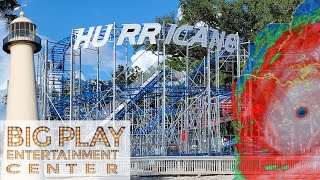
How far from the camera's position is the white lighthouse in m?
15.8

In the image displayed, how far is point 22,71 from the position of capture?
1591 centimetres

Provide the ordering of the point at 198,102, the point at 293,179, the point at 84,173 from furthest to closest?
the point at 198,102 → the point at 84,173 → the point at 293,179

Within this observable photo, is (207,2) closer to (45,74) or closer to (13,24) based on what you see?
(45,74)

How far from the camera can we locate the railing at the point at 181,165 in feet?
90.4

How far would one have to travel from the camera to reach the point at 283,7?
5131 cm

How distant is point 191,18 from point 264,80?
3258 centimetres

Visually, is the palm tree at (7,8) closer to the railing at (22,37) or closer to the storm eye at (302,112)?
the railing at (22,37)

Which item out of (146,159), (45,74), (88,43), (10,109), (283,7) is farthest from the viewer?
(283,7)

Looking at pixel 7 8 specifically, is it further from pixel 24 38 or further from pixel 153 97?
pixel 153 97

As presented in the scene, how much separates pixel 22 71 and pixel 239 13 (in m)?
39.2

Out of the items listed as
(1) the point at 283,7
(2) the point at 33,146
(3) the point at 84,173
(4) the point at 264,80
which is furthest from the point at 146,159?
(1) the point at 283,7

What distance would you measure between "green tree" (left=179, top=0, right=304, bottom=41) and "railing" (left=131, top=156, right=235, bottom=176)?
2412 centimetres

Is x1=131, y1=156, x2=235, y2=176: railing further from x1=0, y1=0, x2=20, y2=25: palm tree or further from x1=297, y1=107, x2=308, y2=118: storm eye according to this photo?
x1=0, y1=0, x2=20, y2=25: palm tree

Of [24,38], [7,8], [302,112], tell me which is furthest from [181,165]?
[24,38]
